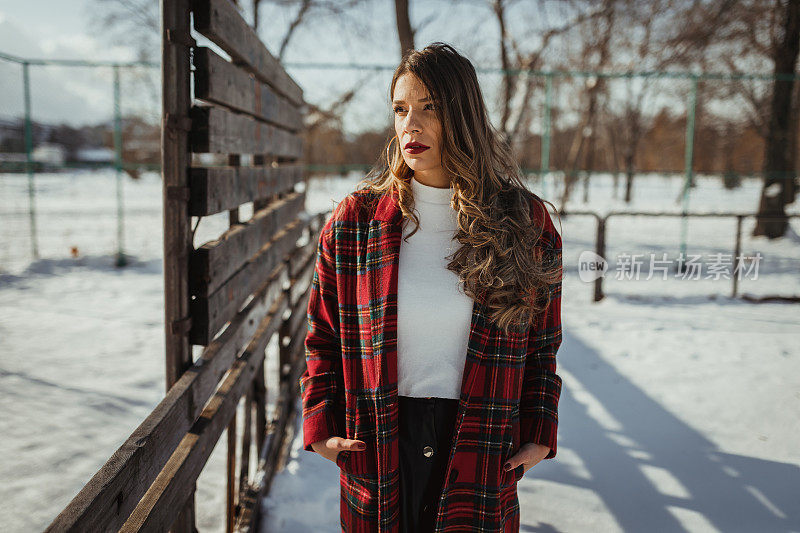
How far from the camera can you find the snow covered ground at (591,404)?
294 centimetres

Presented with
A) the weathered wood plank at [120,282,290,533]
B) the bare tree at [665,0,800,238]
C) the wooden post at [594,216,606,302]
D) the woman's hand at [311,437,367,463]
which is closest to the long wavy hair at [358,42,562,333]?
the woman's hand at [311,437,367,463]

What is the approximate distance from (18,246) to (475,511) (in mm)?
11017

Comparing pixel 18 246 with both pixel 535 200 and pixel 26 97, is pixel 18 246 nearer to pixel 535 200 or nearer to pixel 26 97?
pixel 26 97

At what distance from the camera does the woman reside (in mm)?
1532

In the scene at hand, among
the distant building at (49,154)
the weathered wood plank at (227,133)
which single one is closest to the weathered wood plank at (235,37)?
A: the weathered wood plank at (227,133)

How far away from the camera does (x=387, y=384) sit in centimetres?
151

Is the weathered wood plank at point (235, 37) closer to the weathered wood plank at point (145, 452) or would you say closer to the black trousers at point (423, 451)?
the weathered wood plank at point (145, 452)

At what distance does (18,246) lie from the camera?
10.2 meters

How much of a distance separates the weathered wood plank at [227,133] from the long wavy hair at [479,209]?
2.39 feet

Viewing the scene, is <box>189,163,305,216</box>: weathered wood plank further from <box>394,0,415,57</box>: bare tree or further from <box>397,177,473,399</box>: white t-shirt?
<box>394,0,415,57</box>: bare tree

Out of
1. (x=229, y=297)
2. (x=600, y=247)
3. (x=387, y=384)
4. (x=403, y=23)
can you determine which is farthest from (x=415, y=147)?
(x=403, y=23)

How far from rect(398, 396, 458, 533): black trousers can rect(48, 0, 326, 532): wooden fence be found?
0.65 metres

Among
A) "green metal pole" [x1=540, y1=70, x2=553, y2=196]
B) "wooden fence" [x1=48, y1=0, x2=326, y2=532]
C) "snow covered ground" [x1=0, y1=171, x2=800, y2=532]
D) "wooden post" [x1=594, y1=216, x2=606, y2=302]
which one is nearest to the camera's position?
"wooden fence" [x1=48, y1=0, x2=326, y2=532]

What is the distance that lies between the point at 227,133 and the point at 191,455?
48.2 inches
